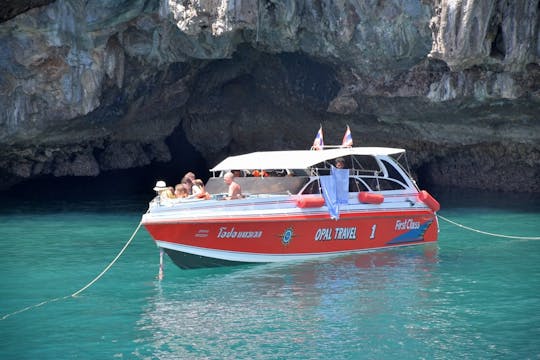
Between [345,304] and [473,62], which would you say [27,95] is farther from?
[345,304]

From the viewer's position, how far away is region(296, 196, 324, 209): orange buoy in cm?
1744

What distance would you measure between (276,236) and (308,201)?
39.8 inches

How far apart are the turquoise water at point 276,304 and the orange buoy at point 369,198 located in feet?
4.02

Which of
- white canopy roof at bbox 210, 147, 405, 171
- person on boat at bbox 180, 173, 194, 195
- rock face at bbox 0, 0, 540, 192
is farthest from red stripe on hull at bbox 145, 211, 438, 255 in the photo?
rock face at bbox 0, 0, 540, 192

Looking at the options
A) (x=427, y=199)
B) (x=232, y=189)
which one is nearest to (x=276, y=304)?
(x=232, y=189)

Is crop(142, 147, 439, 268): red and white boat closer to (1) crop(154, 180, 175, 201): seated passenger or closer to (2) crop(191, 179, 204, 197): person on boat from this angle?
(2) crop(191, 179, 204, 197): person on boat

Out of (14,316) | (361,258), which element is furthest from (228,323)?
(361,258)

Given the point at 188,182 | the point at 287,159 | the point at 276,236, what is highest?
the point at 287,159

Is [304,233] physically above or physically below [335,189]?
below

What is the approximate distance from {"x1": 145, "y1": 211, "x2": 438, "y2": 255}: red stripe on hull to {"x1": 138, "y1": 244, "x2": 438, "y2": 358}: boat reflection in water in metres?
0.41

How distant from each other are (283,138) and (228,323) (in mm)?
22105

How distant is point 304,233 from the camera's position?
1773 centimetres

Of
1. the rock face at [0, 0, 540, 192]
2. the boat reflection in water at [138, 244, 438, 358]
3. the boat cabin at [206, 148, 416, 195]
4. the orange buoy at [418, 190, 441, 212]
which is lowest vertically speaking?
the boat reflection in water at [138, 244, 438, 358]

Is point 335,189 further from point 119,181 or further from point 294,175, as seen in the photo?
point 119,181
